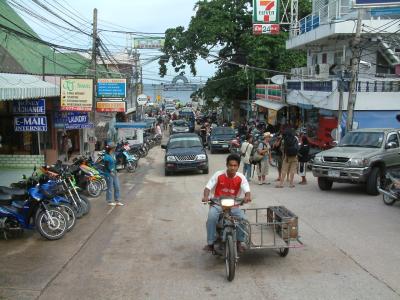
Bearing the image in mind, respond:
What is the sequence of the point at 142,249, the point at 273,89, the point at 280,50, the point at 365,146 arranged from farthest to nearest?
the point at 280,50 < the point at 273,89 < the point at 365,146 < the point at 142,249

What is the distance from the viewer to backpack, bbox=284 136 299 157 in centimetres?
1616

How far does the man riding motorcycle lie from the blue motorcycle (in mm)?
3416

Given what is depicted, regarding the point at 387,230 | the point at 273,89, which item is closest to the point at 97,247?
the point at 387,230

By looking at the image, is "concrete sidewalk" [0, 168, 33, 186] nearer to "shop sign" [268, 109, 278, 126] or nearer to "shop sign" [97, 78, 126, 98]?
"shop sign" [97, 78, 126, 98]

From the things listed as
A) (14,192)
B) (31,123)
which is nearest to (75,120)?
(31,123)

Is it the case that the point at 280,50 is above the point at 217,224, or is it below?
above

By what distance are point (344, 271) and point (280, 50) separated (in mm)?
36127

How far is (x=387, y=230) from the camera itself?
33.1 ft

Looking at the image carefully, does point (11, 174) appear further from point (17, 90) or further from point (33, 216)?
point (33, 216)

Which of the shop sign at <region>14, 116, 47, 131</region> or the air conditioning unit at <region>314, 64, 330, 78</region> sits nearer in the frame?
the shop sign at <region>14, 116, 47, 131</region>

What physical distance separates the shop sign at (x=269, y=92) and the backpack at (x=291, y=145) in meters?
20.2

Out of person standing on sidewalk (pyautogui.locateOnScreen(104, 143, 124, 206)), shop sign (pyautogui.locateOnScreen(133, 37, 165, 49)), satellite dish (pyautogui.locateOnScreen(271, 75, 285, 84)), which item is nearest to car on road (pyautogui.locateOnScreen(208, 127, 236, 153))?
satellite dish (pyautogui.locateOnScreen(271, 75, 285, 84))

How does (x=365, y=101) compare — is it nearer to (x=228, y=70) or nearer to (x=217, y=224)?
(x=217, y=224)

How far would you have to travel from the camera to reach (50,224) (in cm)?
970
